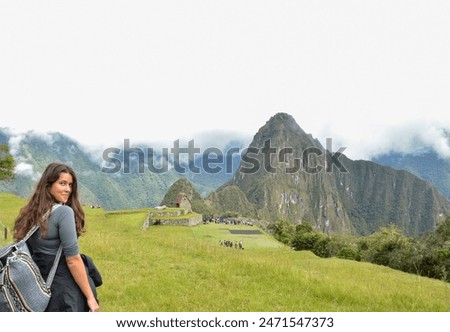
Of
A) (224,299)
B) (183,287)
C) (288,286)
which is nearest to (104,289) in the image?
(183,287)

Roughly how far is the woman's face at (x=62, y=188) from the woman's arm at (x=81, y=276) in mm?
699

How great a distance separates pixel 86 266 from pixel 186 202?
94784 mm

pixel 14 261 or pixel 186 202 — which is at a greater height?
pixel 14 261

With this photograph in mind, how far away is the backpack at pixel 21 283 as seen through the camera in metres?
4.22

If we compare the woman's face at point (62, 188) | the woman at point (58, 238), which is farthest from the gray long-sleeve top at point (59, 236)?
the woman's face at point (62, 188)

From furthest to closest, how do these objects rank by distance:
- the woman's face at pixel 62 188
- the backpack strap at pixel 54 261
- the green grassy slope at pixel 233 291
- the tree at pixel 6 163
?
the tree at pixel 6 163
the green grassy slope at pixel 233 291
the woman's face at pixel 62 188
the backpack strap at pixel 54 261

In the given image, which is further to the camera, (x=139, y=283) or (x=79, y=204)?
(x=139, y=283)

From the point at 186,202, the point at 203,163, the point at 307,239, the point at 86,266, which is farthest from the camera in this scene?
the point at 186,202

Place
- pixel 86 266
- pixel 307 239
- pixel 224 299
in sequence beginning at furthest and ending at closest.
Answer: pixel 307 239 → pixel 224 299 → pixel 86 266

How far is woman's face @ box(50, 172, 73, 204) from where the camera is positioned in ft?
15.1

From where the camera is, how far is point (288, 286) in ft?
31.7

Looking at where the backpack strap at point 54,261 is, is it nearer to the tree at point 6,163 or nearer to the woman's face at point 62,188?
the woman's face at point 62,188
